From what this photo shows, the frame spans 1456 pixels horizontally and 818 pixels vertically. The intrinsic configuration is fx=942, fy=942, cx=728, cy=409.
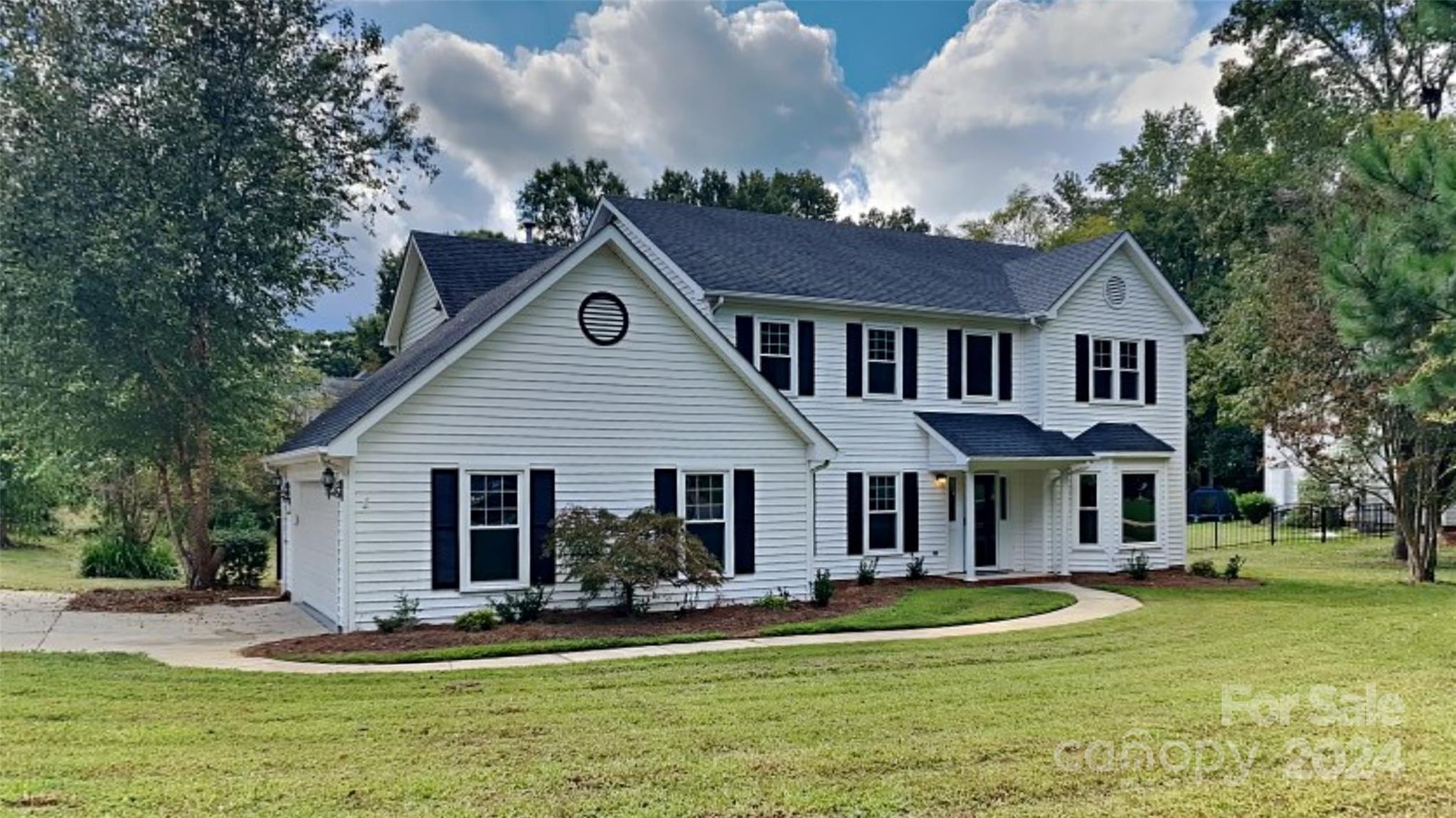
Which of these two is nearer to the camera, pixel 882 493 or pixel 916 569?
pixel 916 569

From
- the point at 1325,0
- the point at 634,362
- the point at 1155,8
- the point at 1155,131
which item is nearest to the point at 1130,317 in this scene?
the point at 1155,8

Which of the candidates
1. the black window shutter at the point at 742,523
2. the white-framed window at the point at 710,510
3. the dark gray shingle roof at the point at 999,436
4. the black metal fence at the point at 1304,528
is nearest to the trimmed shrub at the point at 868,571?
the dark gray shingle roof at the point at 999,436

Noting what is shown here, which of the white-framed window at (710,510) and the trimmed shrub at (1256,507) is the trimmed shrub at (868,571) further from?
the trimmed shrub at (1256,507)

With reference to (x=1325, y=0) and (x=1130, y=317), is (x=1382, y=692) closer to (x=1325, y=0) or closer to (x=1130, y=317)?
(x=1130, y=317)

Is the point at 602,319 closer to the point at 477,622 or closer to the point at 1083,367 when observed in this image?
the point at 477,622

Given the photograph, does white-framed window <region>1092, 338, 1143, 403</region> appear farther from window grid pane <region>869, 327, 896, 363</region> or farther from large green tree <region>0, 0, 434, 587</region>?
large green tree <region>0, 0, 434, 587</region>

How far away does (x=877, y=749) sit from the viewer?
6.23 m

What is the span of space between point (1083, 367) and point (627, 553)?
1210 centimetres

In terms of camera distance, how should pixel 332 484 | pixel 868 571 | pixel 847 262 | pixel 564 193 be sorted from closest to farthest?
1. pixel 332 484
2. pixel 868 571
3. pixel 847 262
4. pixel 564 193

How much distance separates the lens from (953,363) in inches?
753

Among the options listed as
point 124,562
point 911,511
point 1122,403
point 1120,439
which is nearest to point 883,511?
point 911,511

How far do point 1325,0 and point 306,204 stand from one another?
31.9 metres

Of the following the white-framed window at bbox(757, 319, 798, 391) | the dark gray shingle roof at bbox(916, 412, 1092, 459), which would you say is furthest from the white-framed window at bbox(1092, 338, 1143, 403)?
the white-framed window at bbox(757, 319, 798, 391)

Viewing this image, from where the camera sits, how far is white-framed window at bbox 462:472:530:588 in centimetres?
1223
